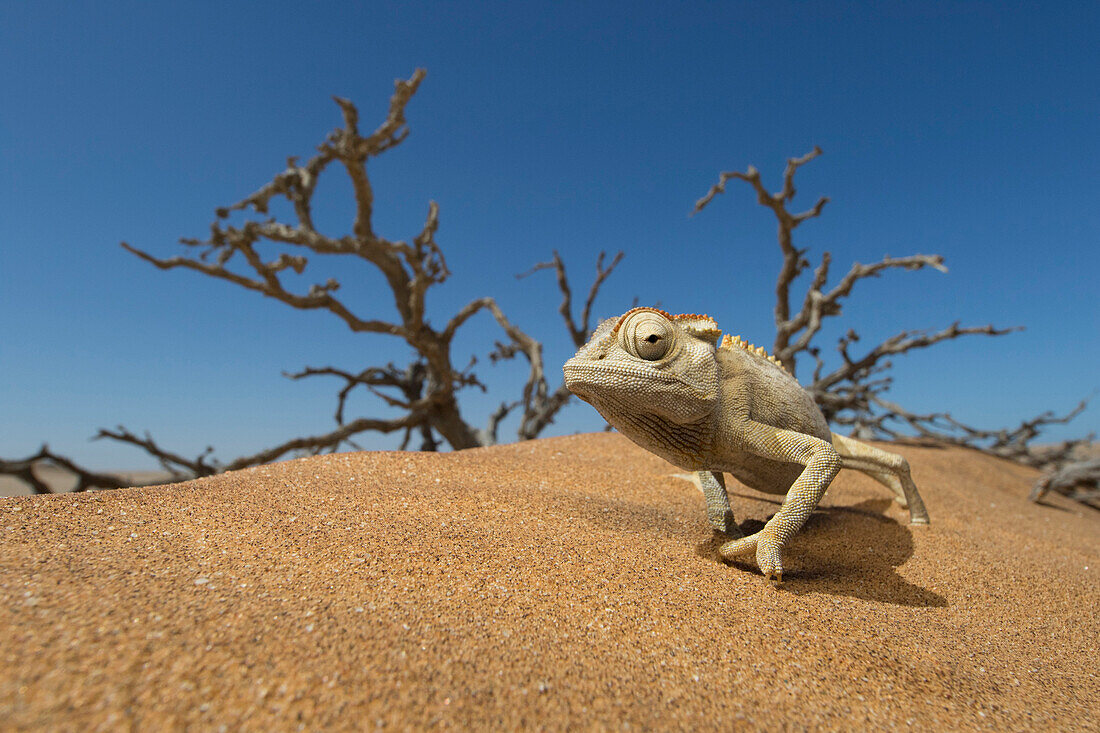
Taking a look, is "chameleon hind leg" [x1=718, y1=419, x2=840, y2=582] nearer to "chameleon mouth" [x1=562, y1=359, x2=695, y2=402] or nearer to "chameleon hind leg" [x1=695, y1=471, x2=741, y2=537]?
"chameleon hind leg" [x1=695, y1=471, x2=741, y2=537]

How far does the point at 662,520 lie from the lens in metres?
2.80

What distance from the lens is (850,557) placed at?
262cm

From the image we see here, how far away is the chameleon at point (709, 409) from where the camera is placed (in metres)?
2.08

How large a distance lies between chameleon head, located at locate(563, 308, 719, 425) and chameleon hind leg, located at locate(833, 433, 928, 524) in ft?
5.08

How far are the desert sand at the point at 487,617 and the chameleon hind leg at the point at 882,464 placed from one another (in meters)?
0.27

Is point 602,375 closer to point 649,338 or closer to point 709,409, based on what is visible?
point 649,338

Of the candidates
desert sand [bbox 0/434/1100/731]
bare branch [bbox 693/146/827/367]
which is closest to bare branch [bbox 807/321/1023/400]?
bare branch [bbox 693/146/827/367]

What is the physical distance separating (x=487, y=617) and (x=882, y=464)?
2.87 meters

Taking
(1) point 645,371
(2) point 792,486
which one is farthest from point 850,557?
(1) point 645,371

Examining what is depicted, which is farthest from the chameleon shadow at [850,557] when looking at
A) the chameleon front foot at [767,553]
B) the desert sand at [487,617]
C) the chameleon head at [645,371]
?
the chameleon head at [645,371]

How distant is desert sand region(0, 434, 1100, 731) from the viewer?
3.59 ft

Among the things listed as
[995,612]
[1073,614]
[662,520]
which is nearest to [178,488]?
[662,520]

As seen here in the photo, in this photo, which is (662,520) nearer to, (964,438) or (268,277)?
(268,277)

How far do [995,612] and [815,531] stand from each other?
862mm
